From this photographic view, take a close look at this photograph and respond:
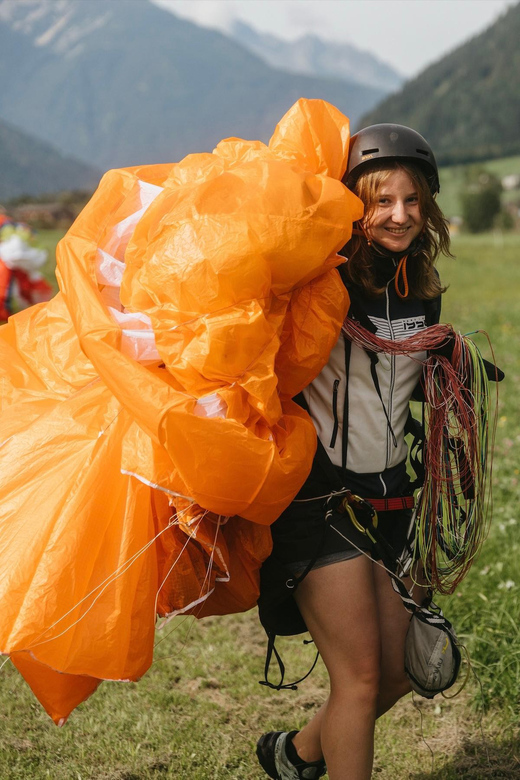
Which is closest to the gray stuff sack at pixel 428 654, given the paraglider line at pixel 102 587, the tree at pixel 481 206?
the paraglider line at pixel 102 587

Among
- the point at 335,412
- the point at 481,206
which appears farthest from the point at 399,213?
the point at 481,206

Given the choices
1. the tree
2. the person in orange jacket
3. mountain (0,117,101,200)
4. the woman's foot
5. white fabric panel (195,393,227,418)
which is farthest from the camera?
mountain (0,117,101,200)

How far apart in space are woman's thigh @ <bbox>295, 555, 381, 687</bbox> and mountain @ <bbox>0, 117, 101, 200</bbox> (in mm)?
173787

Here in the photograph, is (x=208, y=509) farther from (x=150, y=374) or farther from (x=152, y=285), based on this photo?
(x=152, y=285)

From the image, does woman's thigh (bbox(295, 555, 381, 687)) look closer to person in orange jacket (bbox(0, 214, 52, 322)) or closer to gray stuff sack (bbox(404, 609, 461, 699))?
gray stuff sack (bbox(404, 609, 461, 699))

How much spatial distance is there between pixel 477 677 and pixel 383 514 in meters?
1.06

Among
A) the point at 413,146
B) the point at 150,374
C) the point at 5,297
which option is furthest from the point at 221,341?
the point at 5,297

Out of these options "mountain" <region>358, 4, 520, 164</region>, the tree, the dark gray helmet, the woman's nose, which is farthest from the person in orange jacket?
"mountain" <region>358, 4, 520, 164</region>

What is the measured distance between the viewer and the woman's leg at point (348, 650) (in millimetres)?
2180

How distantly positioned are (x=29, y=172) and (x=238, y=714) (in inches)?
7669

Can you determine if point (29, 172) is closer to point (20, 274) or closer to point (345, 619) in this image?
point (20, 274)

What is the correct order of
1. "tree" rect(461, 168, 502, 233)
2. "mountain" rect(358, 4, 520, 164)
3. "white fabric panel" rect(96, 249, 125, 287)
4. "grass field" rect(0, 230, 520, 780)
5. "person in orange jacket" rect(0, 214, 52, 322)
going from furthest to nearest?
"mountain" rect(358, 4, 520, 164) → "tree" rect(461, 168, 502, 233) → "person in orange jacket" rect(0, 214, 52, 322) → "grass field" rect(0, 230, 520, 780) → "white fabric panel" rect(96, 249, 125, 287)

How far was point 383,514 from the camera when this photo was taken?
2506 mm

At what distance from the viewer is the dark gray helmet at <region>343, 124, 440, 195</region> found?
7.38 feet
